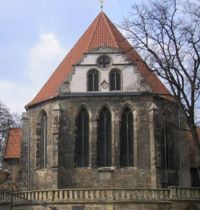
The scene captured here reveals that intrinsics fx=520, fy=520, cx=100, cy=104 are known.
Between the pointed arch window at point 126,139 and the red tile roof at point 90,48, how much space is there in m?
2.08

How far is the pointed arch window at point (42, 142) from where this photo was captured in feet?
96.4

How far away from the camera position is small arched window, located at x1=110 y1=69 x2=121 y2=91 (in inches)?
1135

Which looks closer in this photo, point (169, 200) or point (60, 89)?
point (169, 200)

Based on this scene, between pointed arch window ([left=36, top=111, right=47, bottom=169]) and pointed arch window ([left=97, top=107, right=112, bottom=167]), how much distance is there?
3345 mm

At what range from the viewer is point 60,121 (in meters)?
28.1

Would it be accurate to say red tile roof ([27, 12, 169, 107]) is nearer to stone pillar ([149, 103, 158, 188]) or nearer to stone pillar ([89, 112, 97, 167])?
stone pillar ([149, 103, 158, 188])

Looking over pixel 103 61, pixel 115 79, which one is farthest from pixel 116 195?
pixel 103 61

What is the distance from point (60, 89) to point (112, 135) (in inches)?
152

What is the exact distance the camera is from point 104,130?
28406mm

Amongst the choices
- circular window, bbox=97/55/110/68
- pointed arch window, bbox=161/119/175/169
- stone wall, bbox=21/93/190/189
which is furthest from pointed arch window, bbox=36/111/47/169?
pointed arch window, bbox=161/119/175/169

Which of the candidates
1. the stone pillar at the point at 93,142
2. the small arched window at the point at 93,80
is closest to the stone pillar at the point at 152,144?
the stone pillar at the point at 93,142

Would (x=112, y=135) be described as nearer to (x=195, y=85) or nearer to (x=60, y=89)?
(x=60, y=89)

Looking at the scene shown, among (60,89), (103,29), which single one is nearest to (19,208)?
(60,89)

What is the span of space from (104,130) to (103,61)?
3.94 meters
